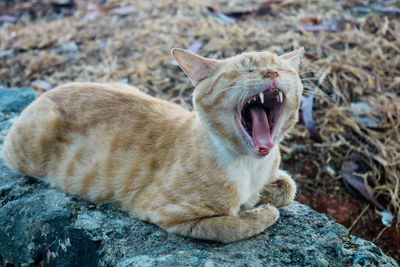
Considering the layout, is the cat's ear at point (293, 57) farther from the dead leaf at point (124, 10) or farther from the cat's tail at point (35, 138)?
the dead leaf at point (124, 10)

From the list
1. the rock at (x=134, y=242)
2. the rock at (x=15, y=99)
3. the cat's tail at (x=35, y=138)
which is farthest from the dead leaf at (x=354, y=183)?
the rock at (x=15, y=99)

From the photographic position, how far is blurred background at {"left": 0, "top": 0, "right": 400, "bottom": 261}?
10.9 ft

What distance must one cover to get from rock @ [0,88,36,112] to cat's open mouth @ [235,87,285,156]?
240 centimetres

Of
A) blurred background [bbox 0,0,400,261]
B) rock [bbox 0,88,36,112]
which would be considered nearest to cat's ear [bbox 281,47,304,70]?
blurred background [bbox 0,0,400,261]

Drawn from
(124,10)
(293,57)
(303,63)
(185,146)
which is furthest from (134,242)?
(124,10)

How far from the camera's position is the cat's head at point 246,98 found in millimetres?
2094

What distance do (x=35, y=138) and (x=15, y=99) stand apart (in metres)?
→ 1.14

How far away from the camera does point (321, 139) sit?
3.63m

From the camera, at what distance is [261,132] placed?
2.14 m

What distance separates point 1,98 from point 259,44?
269cm

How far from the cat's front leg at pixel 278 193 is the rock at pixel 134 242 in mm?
53

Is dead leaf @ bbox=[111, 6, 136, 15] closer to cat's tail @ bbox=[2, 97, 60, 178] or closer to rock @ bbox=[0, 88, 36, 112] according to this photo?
rock @ bbox=[0, 88, 36, 112]

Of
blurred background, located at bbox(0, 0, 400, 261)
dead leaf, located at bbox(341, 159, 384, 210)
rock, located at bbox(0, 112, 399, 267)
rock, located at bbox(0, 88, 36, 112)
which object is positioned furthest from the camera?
rock, located at bbox(0, 88, 36, 112)

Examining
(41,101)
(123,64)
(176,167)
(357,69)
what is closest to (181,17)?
(123,64)
